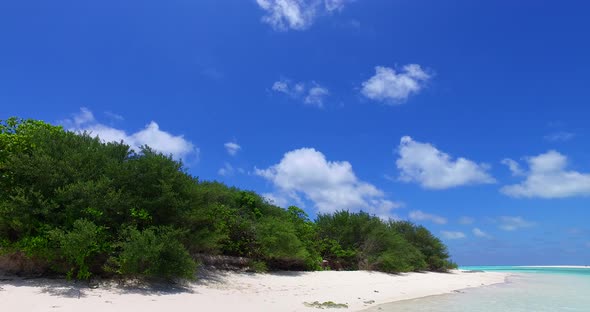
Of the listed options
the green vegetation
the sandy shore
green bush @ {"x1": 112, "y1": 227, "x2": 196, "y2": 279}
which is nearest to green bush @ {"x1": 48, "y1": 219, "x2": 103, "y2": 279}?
the green vegetation

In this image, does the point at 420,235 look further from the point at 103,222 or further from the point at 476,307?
the point at 103,222

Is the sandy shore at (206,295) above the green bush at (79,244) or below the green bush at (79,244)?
below

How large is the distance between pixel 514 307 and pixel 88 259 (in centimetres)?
1575

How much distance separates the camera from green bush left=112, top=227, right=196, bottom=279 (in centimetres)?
1332

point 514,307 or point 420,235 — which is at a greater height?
point 420,235

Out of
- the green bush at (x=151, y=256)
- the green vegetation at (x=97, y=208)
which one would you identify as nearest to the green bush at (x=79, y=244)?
the green vegetation at (x=97, y=208)

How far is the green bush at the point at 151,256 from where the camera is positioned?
43.7ft

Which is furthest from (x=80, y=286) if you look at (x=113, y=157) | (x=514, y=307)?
(x=514, y=307)

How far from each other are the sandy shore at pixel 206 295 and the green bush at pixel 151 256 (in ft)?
2.15

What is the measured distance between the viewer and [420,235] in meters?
46.8

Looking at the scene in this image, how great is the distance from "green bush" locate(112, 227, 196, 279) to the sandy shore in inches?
25.8

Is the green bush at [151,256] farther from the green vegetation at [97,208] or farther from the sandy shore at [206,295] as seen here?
the sandy shore at [206,295]

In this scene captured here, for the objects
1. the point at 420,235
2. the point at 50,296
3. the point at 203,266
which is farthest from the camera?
the point at 420,235

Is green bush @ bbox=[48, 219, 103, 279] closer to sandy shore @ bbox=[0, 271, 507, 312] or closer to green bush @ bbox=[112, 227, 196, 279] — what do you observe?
sandy shore @ bbox=[0, 271, 507, 312]
